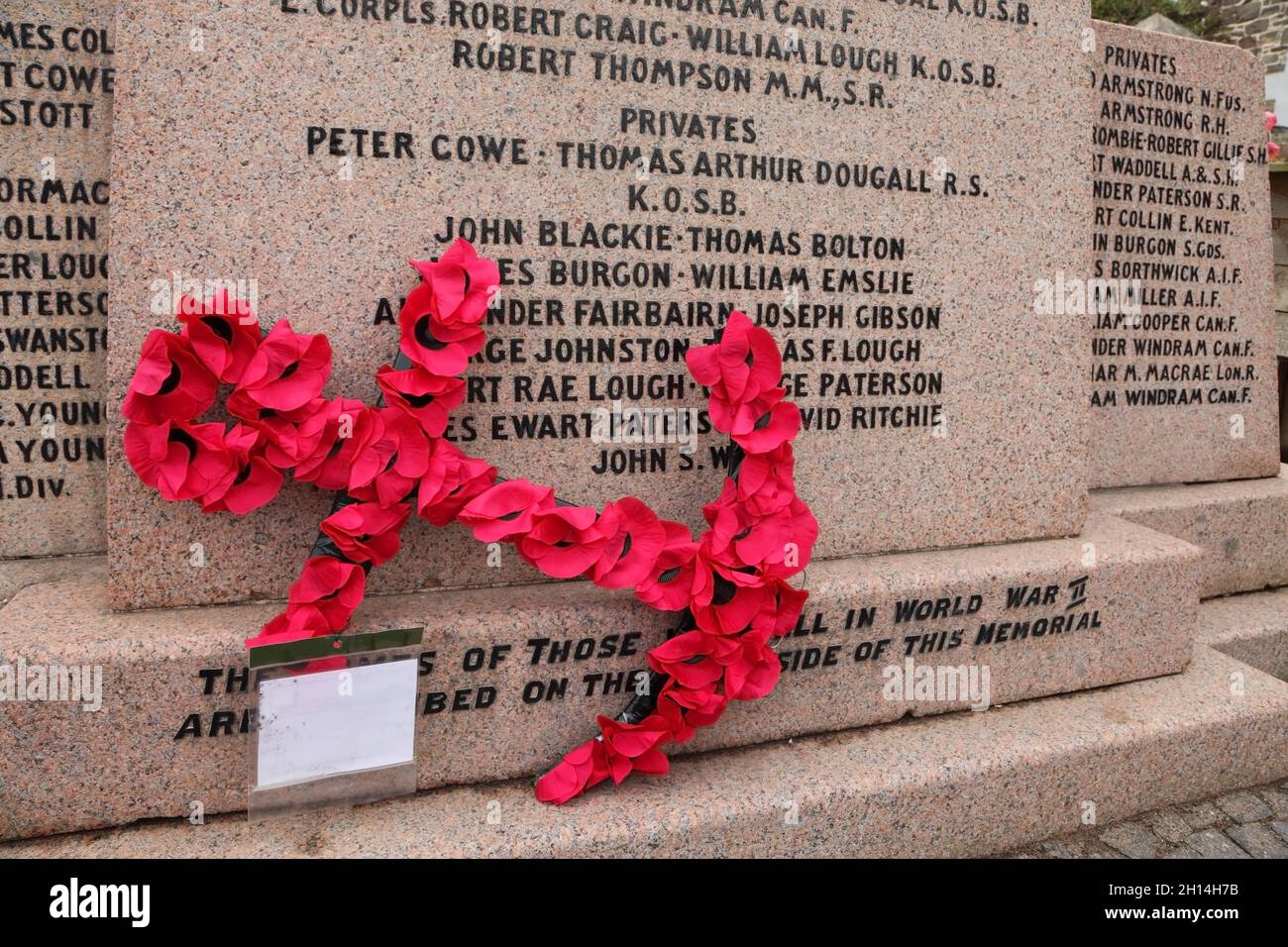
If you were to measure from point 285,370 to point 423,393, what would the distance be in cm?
29

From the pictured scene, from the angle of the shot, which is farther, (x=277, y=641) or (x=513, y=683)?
(x=513, y=683)

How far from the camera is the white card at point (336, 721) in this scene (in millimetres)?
2010

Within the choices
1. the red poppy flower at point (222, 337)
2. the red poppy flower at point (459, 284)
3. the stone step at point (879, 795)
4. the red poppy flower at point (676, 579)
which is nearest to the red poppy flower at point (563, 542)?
the red poppy flower at point (676, 579)

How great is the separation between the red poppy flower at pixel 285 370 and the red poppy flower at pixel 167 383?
8 cm

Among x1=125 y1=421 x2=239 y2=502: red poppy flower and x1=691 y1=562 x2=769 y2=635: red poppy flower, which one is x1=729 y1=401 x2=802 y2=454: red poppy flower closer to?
x1=691 y1=562 x2=769 y2=635: red poppy flower

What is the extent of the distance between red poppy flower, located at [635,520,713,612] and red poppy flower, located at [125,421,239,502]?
37.4 inches

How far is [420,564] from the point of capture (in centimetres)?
232

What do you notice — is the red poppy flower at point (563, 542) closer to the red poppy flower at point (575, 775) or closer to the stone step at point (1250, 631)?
Answer: the red poppy flower at point (575, 775)

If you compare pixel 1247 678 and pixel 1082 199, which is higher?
pixel 1082 199

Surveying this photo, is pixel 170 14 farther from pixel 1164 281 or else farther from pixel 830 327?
pixel 1164 281

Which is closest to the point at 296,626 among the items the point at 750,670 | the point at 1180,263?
the point at 750,670

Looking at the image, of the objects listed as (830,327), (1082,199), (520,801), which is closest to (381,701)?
(520,801)

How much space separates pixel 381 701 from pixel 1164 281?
3480 mm

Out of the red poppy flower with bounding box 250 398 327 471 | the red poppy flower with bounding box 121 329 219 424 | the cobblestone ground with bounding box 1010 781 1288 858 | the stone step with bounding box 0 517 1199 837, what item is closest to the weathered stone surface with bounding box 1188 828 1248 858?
the cobblestone ground with bounding box 1010 781 1288 858
